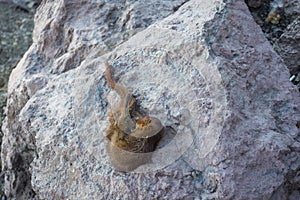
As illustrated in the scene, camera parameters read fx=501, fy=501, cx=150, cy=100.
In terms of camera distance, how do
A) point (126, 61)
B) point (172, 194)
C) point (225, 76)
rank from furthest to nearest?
point (126, 61)
point (225, 76)
point (172, 194)

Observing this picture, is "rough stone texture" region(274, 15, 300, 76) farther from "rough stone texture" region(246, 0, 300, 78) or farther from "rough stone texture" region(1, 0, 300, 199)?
"rough stone texture" region(1, 0, 300, 199)

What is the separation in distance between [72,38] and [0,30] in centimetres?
178

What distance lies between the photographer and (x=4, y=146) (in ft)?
7.00

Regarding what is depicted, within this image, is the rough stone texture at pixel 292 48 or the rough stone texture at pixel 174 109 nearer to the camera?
the rough stone texture at pixel 174 109

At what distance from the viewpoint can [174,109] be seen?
1.58 meters

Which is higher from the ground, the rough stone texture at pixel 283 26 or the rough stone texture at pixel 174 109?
the rough stone texture at pixel 174 109

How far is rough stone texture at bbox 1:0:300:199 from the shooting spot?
150cm

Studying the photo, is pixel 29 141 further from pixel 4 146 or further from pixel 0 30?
pixel 0 30

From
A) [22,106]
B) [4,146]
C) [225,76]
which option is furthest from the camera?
[4,146]

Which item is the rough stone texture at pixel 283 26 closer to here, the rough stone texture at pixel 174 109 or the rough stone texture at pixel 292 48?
the rough stone texture at pixel 292 48

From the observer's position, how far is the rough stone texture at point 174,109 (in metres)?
1.50

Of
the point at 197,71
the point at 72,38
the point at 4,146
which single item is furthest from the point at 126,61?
the point at 4,146

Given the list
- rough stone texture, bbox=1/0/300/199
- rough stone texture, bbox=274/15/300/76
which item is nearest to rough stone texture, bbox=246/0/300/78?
rough stone texture, bbox=274/15/300/76

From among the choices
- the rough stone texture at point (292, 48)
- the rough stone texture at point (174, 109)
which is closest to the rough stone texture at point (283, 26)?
the rough stone texture at point (292, 48)
